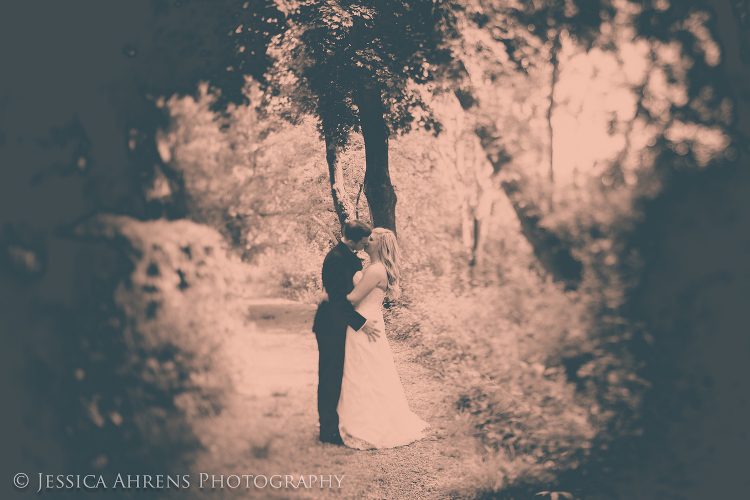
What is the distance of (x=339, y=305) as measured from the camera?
3.11m

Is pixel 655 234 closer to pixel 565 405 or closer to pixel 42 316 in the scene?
pixel 565 405

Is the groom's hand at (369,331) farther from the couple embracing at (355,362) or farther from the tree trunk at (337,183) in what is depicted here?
the tree trunk at (337,183)

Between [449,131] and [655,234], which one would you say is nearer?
[655,234]

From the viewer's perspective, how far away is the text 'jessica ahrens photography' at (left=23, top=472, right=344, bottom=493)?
9.98 ft

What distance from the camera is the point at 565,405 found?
3117mm

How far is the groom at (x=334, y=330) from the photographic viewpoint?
122 inches

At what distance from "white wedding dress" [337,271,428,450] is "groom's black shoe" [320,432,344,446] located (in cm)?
3

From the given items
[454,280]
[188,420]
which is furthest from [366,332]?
[188,420]

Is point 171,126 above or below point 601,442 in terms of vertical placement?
above

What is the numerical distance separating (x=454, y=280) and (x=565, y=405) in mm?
1284

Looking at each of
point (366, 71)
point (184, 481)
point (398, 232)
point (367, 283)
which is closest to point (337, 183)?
point (398, 232)

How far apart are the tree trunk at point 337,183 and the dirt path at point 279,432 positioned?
32.1 inches

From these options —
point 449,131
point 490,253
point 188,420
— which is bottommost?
point 188,420

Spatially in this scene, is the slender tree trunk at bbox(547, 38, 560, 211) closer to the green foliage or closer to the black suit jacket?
the green foliage
